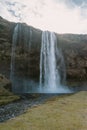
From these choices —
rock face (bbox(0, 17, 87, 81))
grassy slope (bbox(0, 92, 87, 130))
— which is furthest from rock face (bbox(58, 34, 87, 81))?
grassy slope (bbox(0, 92, 87, 130))

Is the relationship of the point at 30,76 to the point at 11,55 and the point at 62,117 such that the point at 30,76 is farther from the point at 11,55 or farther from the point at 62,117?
the point at 62,117

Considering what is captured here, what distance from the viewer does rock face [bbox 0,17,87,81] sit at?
249ft

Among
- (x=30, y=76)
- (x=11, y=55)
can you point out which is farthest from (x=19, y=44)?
(x=30, y=76)

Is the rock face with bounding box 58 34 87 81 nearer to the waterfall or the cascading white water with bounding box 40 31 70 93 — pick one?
the cascading white water with bounding box 40 31 70 93

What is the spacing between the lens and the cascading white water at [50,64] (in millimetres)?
77875

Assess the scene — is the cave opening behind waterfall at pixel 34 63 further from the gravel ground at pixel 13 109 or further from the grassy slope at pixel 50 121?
the grassy slope at pixel 50 121

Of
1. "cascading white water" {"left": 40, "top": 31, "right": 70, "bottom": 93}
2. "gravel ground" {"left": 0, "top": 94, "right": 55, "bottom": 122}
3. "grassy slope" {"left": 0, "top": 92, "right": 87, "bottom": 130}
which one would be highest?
"cascading white water" {"left": 40, "top": 31, "right": 70, "bottom": 93}

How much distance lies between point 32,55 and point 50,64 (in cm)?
720

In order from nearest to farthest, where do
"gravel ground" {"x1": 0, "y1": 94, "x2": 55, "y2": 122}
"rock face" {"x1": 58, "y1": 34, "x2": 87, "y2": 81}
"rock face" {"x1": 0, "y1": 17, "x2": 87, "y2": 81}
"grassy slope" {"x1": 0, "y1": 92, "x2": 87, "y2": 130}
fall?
"grassy slope" {"x1": 0, "y1": 92, "x2": 87, "y2": 130}, "gravel ground" {"x1": 0, "y1": 94, "x2": 55, "y2": 122}, "rock face" {"x1": 0, "y1": 17, "x2": 87, "y2": 81}, "rock face" {"x1": 58, "y1": 34, "x2": 87, "y2": 81}

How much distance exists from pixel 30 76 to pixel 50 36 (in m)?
15.2

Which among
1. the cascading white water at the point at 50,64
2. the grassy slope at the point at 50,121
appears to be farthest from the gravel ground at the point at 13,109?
the cascading white water at the point at 50,64

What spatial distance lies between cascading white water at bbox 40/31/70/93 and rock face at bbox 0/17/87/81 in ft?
5.05

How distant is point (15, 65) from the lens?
76.9m

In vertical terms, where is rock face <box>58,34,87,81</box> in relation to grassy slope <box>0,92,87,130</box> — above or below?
above
